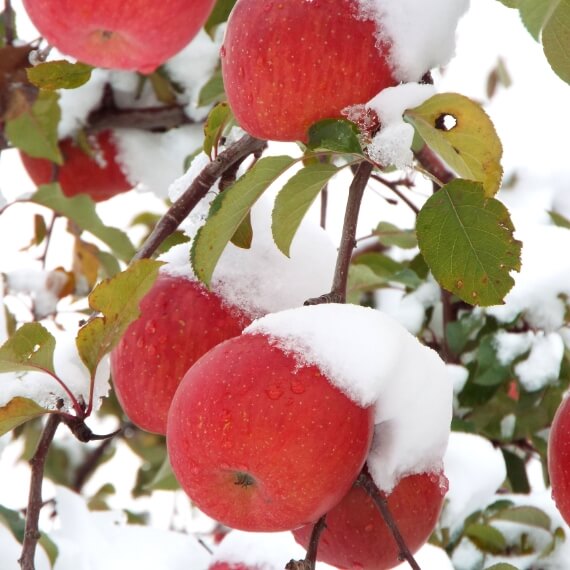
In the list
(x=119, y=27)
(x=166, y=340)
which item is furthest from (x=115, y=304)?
(x=119, y=27)

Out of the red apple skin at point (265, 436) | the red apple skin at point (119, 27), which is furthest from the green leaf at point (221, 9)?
Result: the red apple skin at point (265, 436)

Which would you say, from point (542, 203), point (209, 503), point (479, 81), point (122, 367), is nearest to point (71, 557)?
point (122, 367)

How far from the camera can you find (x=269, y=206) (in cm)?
109

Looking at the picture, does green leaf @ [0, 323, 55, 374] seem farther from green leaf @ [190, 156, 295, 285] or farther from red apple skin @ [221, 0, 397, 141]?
red apple skin @ [221, 0, 397, 141]

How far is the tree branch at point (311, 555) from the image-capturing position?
756mm

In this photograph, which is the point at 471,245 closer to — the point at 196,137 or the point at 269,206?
the point at 269,206

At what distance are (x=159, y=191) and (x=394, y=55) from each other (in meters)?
1.12

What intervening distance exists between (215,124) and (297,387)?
0.39m

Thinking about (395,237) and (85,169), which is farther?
(85,169)

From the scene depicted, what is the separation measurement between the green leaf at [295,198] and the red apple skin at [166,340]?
93mm

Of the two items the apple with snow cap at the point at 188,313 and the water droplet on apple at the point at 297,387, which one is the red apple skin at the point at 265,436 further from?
the apple with snow cap at the point at 188,313

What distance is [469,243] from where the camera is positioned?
2.76 feet

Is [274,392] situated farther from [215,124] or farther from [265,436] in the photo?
[215,124]

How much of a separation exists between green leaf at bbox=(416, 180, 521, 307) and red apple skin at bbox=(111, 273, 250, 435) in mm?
199
